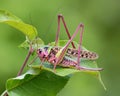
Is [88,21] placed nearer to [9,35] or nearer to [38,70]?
[9,35]

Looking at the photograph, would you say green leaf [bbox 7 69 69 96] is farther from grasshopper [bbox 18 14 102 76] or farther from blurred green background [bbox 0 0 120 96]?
blurred green background [bbox 0 0 120 96]

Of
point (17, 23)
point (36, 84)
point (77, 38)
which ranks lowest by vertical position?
point (77, 38)

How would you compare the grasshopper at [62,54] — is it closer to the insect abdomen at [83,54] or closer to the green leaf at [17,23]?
the insect abdomen at [83,54]

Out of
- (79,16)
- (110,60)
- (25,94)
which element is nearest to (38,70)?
(25,94)

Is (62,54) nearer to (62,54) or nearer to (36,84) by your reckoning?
(62,54)

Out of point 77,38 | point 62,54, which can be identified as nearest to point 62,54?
point 62,54

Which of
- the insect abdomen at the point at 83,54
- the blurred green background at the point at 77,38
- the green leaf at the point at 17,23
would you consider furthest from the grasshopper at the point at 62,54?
the blurred green background at the point at 77,38

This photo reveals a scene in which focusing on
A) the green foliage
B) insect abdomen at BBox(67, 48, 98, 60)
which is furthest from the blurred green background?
the green foliage
